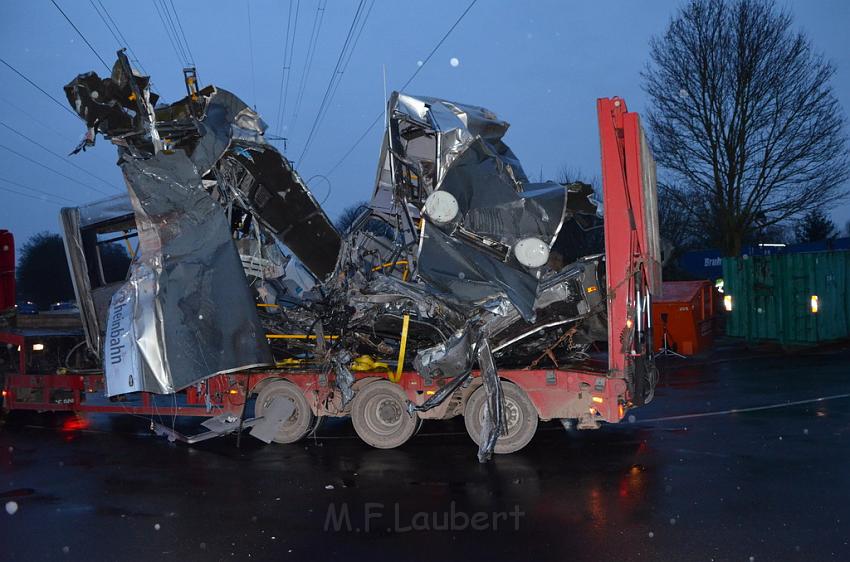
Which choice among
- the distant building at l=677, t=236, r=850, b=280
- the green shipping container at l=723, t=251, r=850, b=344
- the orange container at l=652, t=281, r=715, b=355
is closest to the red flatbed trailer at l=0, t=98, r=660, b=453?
the orange container at l=652, t=281, r=715, b=355

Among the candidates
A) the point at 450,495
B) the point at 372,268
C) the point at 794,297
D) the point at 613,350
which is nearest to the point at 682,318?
the point at 794,297

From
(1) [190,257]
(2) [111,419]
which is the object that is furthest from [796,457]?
(2) [111,419]

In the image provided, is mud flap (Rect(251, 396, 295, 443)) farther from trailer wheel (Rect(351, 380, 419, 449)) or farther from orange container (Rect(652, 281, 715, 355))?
orange container (Rect(652, 281, 715, 355))

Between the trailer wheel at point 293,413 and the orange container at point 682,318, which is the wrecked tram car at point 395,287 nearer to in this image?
the trailer wheel at point 293,413

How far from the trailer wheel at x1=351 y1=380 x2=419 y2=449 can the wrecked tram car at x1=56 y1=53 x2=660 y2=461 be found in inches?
0.7

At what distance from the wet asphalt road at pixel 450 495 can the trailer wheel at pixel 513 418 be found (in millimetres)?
173

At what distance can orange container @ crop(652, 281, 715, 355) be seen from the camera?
56.9 feet

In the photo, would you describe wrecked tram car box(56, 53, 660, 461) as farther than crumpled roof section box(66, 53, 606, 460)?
No

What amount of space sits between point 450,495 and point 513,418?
70.7 inches

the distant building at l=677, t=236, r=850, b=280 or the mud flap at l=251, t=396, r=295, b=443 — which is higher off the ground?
the distant building at l=677, t=236, r=850, b=280

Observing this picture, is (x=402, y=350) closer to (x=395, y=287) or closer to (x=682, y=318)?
(x=395, y=287)

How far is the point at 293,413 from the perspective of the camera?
30.7 feet
